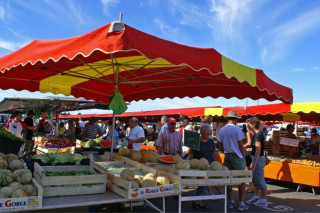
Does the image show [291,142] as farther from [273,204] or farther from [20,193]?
[20,193]

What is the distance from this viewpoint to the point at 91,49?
2.54 meters

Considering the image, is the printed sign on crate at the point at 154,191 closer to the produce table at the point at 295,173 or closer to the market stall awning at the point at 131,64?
the market stall awning at the point at 131,64

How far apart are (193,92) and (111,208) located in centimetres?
288

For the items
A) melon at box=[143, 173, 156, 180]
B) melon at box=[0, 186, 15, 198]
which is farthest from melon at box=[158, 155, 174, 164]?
melon at box=[0, 186, 15, 198]

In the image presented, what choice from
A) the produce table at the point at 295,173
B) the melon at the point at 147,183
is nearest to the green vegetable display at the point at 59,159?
the melon at the point at 147,183

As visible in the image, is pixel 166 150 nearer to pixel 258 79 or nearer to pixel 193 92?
pixel 193 92

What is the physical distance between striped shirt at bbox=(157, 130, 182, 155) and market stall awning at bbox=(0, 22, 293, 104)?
1046 millimetres

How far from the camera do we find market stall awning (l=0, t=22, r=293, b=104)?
2.59 meters

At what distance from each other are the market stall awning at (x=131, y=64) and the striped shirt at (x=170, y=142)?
105 cm

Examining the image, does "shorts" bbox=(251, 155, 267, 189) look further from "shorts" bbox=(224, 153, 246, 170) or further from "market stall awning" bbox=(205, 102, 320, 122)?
"market stall awning" bbox=(205, 102, 320, 122)

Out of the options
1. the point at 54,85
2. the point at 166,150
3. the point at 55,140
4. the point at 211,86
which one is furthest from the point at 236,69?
the point at 55,140

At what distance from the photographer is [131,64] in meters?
3.92

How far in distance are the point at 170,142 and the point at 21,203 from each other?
3.37 m

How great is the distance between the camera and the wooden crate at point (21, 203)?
2535 millimetres
